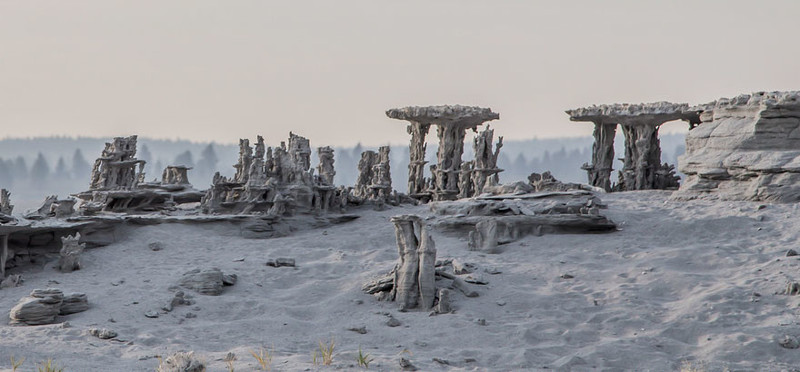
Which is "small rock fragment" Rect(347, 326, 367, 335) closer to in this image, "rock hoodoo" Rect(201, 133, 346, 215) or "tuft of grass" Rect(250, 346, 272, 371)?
"tuft of grass" Rect(250, 346, 272, 371)

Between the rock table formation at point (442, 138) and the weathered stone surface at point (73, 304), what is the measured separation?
14.7 m

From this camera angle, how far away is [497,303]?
524 inches

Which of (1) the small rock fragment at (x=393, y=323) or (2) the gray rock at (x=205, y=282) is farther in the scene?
(2) the gray rock at (x=205, y=282)

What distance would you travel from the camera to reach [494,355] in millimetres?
11000

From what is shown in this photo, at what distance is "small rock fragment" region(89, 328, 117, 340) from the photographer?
38.9 feet

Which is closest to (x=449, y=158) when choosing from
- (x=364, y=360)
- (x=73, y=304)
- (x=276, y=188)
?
(x=276, y=188)

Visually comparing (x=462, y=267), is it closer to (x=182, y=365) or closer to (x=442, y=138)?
(x=182, y=365)

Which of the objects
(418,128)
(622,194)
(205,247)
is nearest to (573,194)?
(622,194)

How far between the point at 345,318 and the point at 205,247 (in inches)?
251

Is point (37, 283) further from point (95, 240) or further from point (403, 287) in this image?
point (403, 287)

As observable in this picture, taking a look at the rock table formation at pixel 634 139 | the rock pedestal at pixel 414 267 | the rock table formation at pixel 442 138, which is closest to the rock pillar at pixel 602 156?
the rock table formation at pixel 634 139

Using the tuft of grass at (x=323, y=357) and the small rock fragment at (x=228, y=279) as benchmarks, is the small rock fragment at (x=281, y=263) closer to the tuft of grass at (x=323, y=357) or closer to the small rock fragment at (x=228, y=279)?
the small rock fragment at (x=228, y=279)

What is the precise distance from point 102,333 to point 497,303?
19.5 feet

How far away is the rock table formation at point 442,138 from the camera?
2683cm
